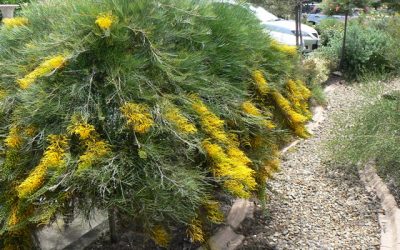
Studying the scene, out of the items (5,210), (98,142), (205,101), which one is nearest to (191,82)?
(205,101)

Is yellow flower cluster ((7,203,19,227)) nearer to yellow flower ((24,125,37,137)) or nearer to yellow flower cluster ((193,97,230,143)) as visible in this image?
yellow flower ((24,125,37,137))

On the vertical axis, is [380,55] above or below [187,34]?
Result: below

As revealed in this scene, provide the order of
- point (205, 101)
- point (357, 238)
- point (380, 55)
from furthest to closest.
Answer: point (380, 55) → point (357, 238) → point (205, 101)

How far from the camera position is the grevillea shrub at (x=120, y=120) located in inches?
96.8

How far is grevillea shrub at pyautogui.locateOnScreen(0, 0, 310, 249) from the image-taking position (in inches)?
96.8

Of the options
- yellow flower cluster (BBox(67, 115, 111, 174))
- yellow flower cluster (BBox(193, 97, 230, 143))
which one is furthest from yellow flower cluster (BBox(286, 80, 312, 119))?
yellow flower cluster (BBox(67, 115, 111, 174))

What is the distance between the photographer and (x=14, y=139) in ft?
8.61

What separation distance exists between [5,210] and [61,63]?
0.87 metres

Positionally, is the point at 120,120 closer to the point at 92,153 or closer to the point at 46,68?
the point at 92,153

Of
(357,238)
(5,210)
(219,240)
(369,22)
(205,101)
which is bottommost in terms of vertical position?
(369,22)

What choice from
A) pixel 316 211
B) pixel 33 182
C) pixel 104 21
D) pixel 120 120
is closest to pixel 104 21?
pixel 104 21

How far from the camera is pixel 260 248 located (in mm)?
3867

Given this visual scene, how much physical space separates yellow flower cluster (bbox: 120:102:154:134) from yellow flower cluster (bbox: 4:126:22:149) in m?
0.62

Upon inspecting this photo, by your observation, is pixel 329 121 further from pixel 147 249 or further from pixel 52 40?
pixel 52 40
